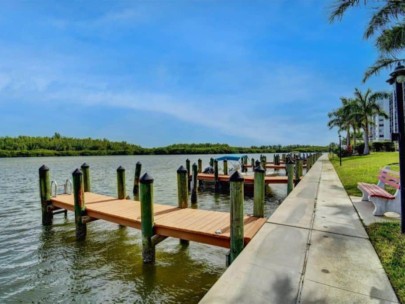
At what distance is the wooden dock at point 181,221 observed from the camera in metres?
6.12

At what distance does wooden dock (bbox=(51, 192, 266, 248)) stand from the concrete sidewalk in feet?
2.34

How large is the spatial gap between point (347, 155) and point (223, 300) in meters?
46.0

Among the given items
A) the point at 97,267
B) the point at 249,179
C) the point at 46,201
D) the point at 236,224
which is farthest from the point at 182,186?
the point at 249,179

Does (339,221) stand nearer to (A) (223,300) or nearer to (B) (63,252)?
(A) (223,300)

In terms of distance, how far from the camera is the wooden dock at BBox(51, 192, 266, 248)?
6.12 metres

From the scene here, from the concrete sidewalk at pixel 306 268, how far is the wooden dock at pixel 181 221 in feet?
2.34

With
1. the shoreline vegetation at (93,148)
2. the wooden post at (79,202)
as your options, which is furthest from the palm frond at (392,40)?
the shoreline vegetation at (93,148)

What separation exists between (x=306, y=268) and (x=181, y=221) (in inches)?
143

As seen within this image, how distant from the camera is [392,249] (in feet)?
16.1

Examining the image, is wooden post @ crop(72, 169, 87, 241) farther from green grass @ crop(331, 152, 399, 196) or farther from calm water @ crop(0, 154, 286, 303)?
green grass @ crop(331, 152, 399, 196)

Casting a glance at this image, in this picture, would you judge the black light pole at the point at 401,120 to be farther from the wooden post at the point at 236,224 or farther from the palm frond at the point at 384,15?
the palm frond at the point at 384,15

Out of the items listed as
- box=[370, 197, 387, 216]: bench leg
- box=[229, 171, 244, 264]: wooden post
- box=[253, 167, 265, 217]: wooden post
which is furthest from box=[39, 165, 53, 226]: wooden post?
box=[370, 197, 387, 216]: bench leg

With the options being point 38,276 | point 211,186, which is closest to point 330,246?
point 38,276

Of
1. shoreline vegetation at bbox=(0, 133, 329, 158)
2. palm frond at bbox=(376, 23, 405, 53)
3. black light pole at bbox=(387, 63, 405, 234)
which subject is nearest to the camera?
black light pole at bbox=(387, 63, 405, 234)
